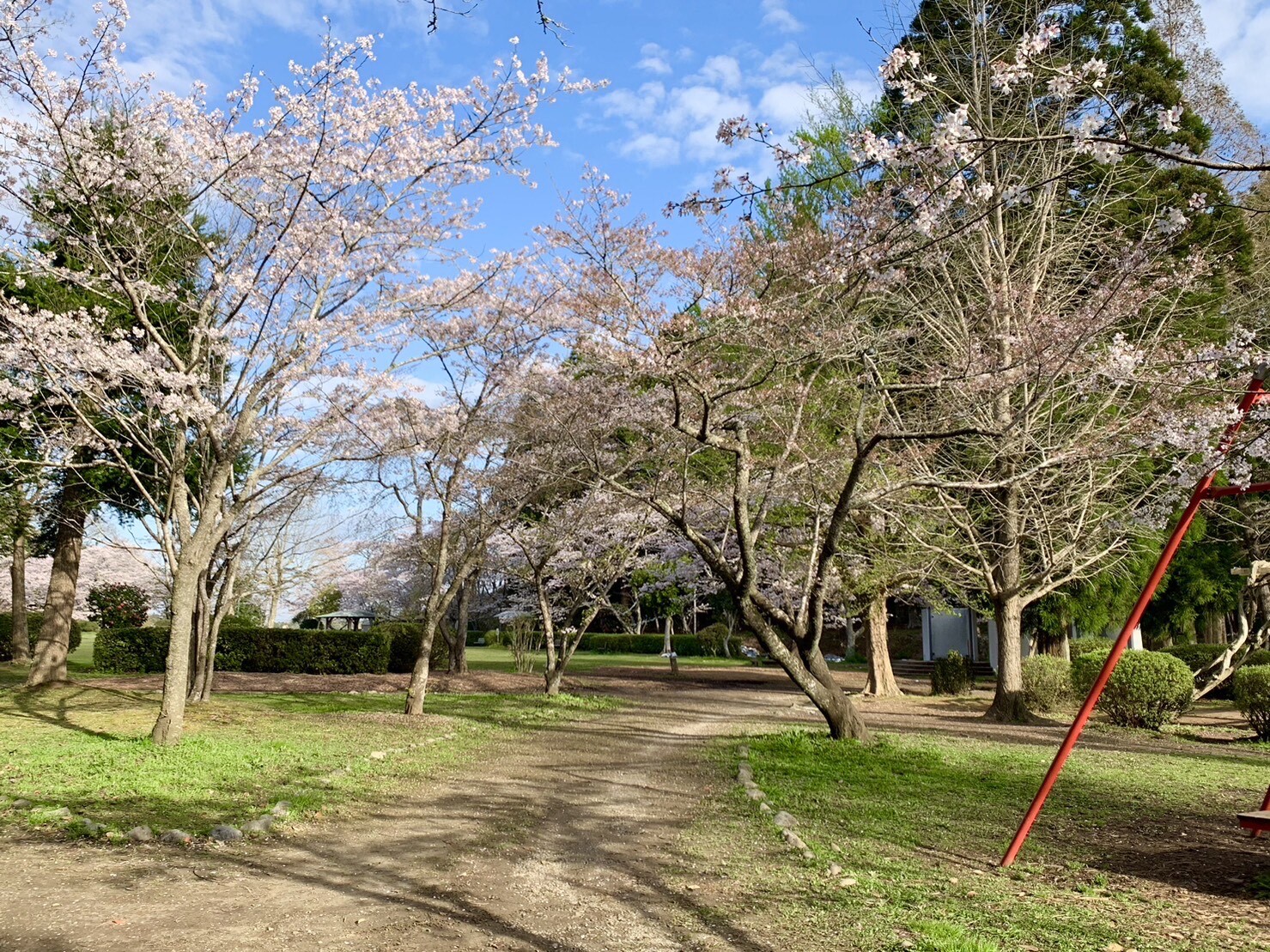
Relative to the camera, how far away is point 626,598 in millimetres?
36031

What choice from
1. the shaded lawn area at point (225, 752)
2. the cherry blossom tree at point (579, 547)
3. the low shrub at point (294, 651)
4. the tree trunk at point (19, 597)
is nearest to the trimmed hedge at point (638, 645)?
the low shrub at point (294, 651)

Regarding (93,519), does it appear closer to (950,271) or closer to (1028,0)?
(950,271)

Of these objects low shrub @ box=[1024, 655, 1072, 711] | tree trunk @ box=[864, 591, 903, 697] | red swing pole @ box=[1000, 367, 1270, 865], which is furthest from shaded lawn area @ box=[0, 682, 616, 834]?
tree trunk @ box=[864, 591, 903, 697]

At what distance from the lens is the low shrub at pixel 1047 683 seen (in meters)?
14.3

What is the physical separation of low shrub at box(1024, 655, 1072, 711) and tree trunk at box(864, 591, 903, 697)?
453cm

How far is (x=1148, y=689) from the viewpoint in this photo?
12.1 metres

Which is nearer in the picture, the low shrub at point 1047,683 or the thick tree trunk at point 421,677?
the thick tree trunk at point 421,677

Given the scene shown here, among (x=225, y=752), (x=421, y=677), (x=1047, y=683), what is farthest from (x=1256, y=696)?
(x=225, y=752)

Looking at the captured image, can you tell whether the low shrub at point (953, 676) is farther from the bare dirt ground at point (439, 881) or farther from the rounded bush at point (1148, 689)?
the bare dirt ground at point (439, 881)

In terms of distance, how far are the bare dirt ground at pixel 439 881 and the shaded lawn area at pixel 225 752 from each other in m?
0.60

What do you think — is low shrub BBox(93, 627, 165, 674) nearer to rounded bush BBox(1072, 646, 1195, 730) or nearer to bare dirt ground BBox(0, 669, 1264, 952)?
bare dirt ground BBox(0, 669, 1264, 952)

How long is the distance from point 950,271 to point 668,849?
475 inches

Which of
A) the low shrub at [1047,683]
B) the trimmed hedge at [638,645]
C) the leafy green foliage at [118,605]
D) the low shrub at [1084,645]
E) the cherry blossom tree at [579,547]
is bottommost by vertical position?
the trimmed hedge at [638,645]

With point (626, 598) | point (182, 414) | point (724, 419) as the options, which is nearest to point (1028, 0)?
point (724, 419)
